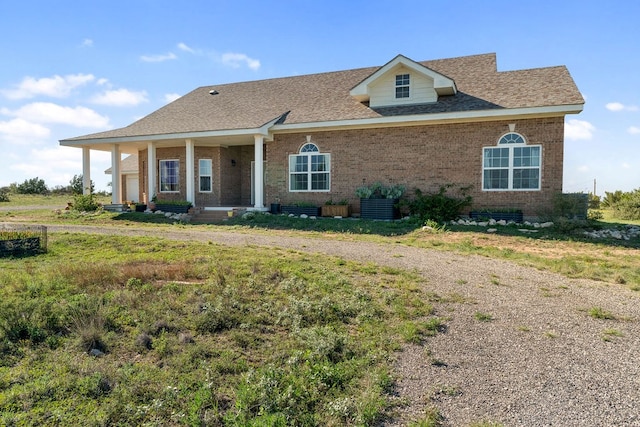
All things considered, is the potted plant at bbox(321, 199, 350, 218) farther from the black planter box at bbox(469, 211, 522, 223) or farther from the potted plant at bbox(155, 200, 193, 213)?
the potted plant at bbox(155, 200, 193, 213)

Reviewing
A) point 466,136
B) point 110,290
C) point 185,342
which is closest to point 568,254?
point 466,136

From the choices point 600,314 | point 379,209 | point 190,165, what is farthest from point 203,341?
point 190,165

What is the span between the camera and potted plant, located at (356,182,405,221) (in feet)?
49.8

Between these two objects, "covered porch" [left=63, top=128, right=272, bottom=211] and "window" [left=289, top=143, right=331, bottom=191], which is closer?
"window" [left=289, top=143, right=331, bottom=191]

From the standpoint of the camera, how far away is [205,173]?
20016 millimetres

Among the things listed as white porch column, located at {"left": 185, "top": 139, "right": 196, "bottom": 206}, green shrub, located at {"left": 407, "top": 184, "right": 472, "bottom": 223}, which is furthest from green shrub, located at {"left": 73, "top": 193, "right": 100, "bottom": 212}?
green shrub, located at {"left": 407, "top": 184, "right": 472, "bottom": 223}

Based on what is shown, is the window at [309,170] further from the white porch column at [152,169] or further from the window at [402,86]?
the white porch column at [152,169]

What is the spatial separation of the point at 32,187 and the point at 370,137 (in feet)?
124

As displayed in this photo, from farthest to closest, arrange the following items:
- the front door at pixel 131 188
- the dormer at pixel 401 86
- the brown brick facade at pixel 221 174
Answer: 1. the front door at pixel 131 188
2. the brown brick facade at pixel 221 174
3. the dormer at pixel 401 86

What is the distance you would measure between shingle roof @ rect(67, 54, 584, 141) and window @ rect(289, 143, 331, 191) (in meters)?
1.43

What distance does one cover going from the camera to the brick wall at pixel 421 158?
1407 centimetres

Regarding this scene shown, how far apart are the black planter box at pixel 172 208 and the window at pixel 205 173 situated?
7.59ft

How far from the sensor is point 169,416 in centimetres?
342

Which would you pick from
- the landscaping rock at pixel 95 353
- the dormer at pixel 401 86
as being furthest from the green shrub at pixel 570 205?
the landscaping rock at pixel 95 353
